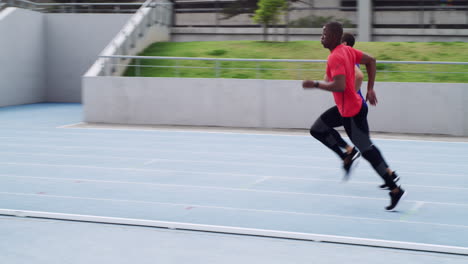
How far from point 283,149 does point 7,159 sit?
4598mm

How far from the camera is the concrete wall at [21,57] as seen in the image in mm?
20531

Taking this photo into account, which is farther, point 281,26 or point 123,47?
point 281,26

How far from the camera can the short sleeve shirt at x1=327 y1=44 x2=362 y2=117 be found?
5594 mm

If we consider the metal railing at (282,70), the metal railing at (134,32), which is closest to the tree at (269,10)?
the metal railing at (282,70)

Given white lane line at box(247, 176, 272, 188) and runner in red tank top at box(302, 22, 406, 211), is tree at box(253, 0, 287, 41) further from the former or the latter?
runner in red tank top at box(302, 22, 406, 211)

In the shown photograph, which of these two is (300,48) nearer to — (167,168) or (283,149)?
(283,149)

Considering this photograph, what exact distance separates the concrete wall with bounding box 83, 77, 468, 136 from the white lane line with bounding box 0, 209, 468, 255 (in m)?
8.77

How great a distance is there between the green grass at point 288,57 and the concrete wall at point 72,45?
280cm

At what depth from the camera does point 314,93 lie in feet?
44.4

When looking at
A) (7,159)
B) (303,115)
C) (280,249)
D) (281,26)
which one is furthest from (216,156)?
(281,26)

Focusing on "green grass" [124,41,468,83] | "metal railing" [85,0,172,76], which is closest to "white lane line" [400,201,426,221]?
"green grass" [124,41,468,83]

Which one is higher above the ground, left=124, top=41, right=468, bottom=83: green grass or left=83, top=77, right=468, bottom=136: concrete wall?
left=124, top=41, right=468, bottom=83: green grass

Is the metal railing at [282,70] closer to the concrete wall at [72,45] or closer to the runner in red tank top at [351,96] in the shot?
the concrete wall at [72,45]

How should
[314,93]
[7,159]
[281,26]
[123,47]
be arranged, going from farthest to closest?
[281,26]
[123,47]
[314,93]
[7,159]
